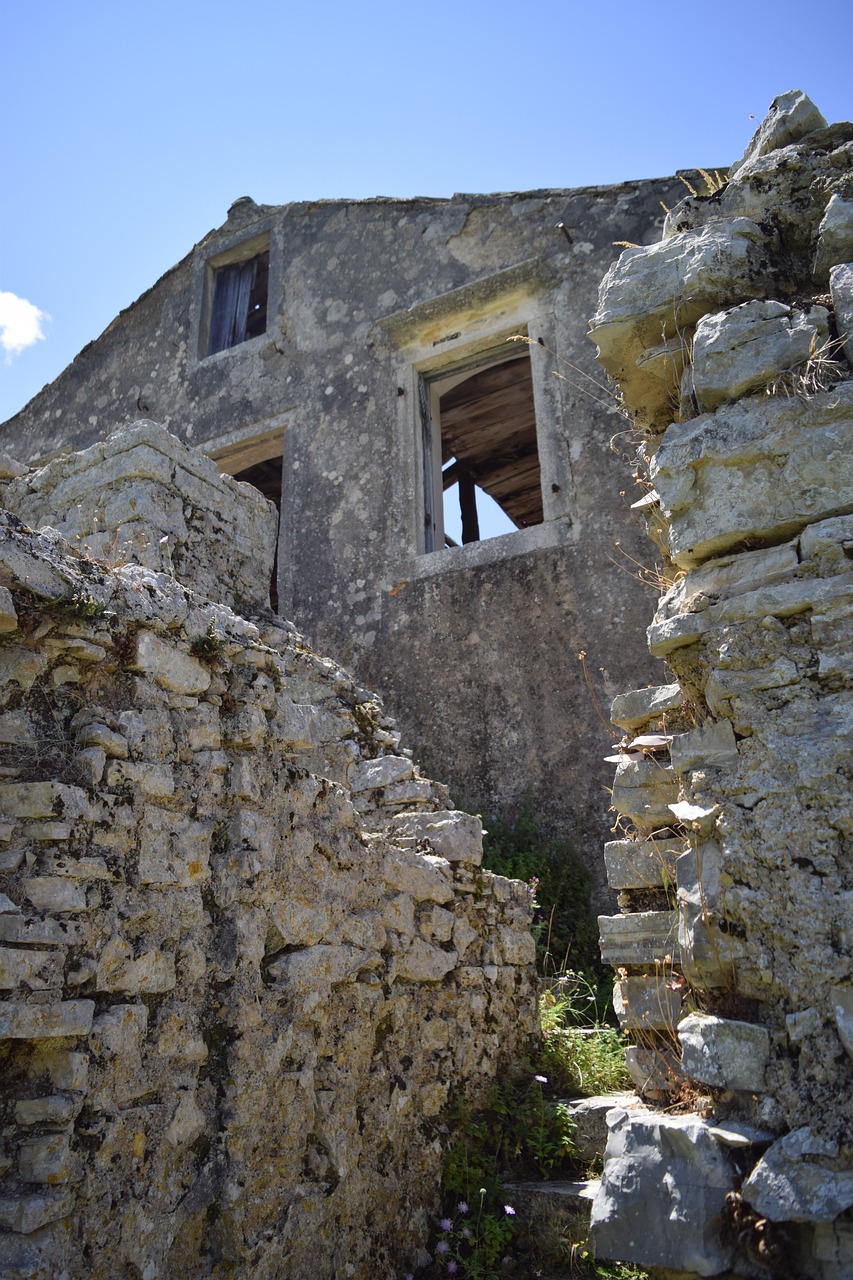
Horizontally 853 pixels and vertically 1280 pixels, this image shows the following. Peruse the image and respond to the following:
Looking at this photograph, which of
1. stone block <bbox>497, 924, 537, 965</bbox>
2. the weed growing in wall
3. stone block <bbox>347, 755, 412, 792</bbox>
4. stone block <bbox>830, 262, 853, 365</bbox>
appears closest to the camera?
stone block <bbox>830, 262, 853, 365</bbox>

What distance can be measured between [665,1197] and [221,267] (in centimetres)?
1013

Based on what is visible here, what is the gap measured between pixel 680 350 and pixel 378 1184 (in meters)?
2.92

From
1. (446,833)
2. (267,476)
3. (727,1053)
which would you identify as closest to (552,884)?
(446,833)

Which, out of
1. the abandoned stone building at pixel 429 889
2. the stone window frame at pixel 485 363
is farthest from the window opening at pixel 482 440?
the abandoned stone building at pixel 429 889

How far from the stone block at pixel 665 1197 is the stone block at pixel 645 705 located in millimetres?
1166

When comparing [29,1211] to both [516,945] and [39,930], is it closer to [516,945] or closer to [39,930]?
[39,930]

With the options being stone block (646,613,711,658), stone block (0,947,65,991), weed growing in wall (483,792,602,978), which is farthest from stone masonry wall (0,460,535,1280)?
weed growing in wall (483,792,602,978)

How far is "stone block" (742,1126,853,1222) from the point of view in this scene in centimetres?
198

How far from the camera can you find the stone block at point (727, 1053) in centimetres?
219

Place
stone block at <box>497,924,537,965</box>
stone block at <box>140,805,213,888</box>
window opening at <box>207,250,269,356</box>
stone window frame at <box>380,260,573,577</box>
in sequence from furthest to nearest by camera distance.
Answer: window opening at <box>207,250,269,356</box> → stone window frame at <box>380,260,573,577</box> → stone block at <box>497,924,537,965</box> → stone block at <box>140,805,213,888</box>

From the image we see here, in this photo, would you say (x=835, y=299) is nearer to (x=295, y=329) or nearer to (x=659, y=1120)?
(x=659, y=1120)

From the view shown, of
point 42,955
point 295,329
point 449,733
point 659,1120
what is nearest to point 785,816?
point 659,1120

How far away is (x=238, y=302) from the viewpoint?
392 inches

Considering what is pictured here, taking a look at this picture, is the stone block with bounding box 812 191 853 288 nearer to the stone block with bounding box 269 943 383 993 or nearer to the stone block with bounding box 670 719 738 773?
the stone block with bounding box 670 719 738 773
